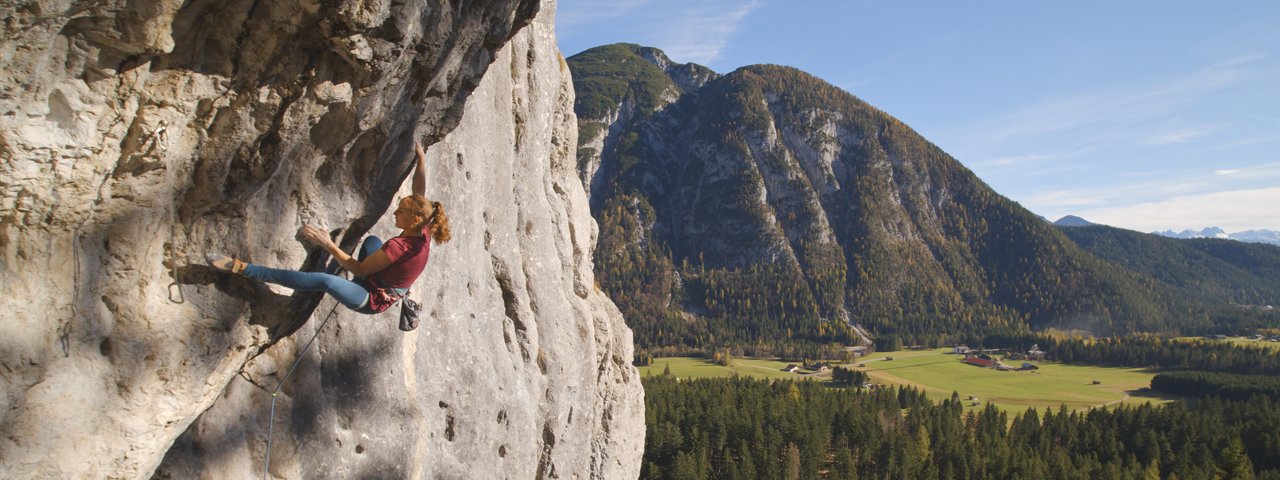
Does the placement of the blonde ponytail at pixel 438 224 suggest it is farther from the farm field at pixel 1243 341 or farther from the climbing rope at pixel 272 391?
the farm field at pixel 1243 341

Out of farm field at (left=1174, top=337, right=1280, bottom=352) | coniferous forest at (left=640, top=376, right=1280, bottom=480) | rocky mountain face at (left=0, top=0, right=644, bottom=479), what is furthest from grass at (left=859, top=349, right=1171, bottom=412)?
rocky mountain face at (left=0, top=0, right=644, bottom=479)

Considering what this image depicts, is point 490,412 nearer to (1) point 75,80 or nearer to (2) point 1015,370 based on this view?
(1) point 75,80

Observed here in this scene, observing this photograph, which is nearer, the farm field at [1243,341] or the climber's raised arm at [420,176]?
the climber's raised arm at [420,176]

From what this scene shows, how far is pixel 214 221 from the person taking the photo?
18.4 ft

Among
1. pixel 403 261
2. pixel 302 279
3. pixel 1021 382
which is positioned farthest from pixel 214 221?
pixel 1021 382

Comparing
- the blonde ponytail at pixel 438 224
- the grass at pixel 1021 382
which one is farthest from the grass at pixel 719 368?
the blonde ponytail at pixel 438 224

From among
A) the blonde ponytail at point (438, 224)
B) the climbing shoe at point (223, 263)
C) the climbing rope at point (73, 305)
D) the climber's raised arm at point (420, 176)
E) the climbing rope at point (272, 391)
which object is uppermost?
the climber's raised arm at point (420, 176)

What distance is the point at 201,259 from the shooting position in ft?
18.4

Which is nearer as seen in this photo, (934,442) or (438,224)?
(438,224)

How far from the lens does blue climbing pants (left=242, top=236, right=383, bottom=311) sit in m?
5.81

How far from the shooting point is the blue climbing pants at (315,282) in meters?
5.81

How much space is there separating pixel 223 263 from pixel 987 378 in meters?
123

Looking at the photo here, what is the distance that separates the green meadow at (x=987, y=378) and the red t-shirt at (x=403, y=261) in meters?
93.3

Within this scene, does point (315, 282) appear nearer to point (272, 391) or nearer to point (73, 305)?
point (73, 305)
